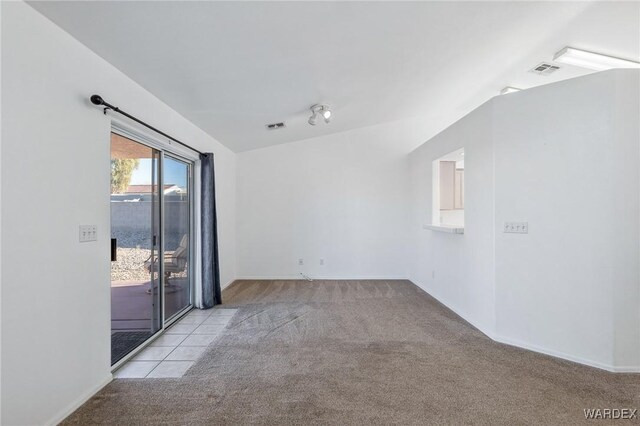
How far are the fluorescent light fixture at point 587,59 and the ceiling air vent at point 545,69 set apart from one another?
18cm

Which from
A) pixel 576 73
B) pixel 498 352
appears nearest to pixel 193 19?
pixel 498 352

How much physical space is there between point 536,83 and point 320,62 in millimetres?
3405

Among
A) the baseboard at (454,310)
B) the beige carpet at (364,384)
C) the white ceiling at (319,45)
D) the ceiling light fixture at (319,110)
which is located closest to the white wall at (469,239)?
the baseboard at (454,310)

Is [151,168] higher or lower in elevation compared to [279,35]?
lower

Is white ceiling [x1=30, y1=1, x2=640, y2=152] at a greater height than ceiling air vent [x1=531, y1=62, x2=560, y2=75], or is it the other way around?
ceiling air vent [x1=531, y1=62, x2=560, y2=75]

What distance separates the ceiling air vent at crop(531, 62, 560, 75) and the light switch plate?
4.89m

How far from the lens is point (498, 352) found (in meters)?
2.71

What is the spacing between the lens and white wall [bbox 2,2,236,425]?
1542 mm

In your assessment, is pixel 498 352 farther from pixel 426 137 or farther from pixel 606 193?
pixel 426 137

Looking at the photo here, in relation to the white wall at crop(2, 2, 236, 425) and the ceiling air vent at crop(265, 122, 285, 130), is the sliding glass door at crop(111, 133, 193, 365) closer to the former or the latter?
the white wall at crop(2, 2, 236, 425)

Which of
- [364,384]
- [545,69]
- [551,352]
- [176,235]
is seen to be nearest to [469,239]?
[551,352]

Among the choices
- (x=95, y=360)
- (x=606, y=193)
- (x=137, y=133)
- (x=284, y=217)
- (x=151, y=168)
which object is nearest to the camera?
(x=95, y=360)

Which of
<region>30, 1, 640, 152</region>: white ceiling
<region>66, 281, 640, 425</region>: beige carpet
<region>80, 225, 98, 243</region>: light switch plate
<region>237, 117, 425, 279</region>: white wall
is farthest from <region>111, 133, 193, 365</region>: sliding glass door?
<region>237, 117, 425, 279</region>: white wall

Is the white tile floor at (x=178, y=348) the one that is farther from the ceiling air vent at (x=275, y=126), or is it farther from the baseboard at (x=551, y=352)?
the baseboard at (x=551, y=352)
